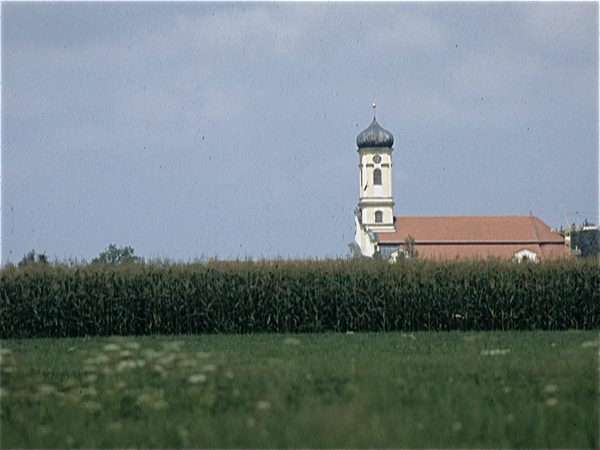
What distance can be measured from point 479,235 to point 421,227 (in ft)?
23.6

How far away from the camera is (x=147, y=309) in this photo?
24.4 m

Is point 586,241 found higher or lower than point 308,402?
higher

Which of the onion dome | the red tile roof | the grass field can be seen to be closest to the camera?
the grass field

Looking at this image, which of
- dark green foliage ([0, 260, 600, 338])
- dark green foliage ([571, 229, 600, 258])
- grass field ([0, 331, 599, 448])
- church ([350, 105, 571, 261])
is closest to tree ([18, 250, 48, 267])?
dark green foliage ([0, 260, 600, 338])

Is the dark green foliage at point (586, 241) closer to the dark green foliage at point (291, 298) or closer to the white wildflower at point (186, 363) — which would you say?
the dark green foliage at point (291, 298)

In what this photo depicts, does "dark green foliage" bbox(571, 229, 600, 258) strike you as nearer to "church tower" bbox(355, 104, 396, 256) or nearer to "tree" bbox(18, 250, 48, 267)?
"church tower" bbox(355, 104, 396, 256)

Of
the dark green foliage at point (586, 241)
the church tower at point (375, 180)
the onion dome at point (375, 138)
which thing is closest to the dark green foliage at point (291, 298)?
the dark green foliage at point (586, 241)

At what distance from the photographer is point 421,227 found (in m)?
109

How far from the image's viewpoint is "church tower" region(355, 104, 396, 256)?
113688 mm

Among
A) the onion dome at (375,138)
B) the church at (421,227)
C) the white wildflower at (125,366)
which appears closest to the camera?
the white wildflower at (125,366)

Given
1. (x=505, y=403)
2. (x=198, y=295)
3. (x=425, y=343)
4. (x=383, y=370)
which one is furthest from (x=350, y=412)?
(x=198, y=295)

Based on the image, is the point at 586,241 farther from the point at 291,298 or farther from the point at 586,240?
the point at 291,298

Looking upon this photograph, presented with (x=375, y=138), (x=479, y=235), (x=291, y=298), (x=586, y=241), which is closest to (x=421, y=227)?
(x=479, y=235)

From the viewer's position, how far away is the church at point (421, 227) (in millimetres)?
106188
